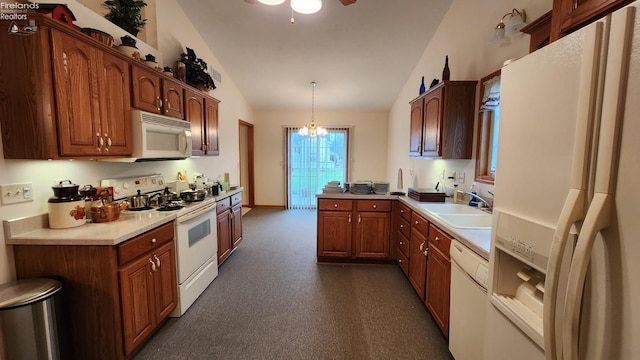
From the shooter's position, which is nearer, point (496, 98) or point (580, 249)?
point (580, 249)

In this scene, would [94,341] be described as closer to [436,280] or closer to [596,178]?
[436,280]

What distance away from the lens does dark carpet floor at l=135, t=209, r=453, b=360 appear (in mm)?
1963

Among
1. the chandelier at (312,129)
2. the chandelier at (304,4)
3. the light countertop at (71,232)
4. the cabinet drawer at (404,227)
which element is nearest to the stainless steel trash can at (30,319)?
the light countertop at (71,232)

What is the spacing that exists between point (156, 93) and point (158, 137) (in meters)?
0.41

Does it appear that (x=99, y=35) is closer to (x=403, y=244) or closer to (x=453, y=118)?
(x=453, y=118)

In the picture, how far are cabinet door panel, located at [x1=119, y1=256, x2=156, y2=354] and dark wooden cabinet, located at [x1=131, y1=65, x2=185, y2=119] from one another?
129cm

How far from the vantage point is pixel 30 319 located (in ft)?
4.73

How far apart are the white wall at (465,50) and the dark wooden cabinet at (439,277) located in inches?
32.9

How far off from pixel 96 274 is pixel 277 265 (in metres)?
2.01

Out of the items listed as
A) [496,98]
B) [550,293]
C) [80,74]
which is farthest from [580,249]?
[80,74]

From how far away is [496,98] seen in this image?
2.37 meters

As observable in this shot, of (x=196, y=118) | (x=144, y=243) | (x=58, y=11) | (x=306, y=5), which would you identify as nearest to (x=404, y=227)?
(x=306, y=5)

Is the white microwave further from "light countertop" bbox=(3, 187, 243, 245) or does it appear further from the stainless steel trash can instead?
the stainless steel trash can

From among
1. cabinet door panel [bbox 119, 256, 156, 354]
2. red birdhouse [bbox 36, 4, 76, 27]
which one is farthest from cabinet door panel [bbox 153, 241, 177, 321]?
red birdhouse [bbox 36, 4, 76, 27]
